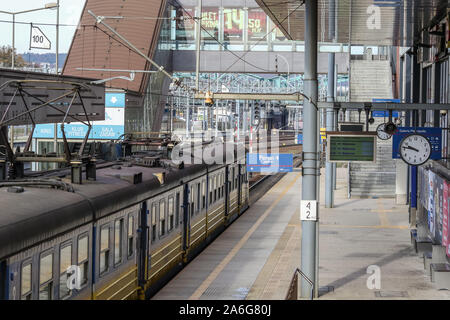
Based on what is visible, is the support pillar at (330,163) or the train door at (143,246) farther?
the support pillar at (330,163)

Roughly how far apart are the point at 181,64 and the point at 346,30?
27.3 metres

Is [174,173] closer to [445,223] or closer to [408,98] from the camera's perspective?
[445,223]

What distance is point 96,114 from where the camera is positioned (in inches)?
1316

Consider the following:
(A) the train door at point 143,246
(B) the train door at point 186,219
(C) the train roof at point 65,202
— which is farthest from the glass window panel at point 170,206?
(A) the train door at point 143,246

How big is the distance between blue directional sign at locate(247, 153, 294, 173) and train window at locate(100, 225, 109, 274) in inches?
719

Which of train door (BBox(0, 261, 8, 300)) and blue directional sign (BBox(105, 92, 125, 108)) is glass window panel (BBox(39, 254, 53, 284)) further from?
blue directional sign (BBox(105, 92, 125, 108))

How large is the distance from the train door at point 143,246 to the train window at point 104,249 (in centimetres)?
177

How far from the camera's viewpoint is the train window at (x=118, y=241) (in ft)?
39.9

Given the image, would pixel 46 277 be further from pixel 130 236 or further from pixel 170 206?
pixel 170 206

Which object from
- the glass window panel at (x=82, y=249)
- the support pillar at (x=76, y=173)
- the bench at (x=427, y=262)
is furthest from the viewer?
the bench at (x=427, y=262)

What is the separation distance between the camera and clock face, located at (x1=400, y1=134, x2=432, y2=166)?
1756 cm

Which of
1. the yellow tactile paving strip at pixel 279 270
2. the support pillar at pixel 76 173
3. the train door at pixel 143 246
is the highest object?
the support pillar at pixel 76 173

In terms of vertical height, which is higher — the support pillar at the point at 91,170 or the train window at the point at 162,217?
the support pillar at the point at 91,170

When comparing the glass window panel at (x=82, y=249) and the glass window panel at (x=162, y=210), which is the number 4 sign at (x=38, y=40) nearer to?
the glass window panel at (x=162, y=210)
